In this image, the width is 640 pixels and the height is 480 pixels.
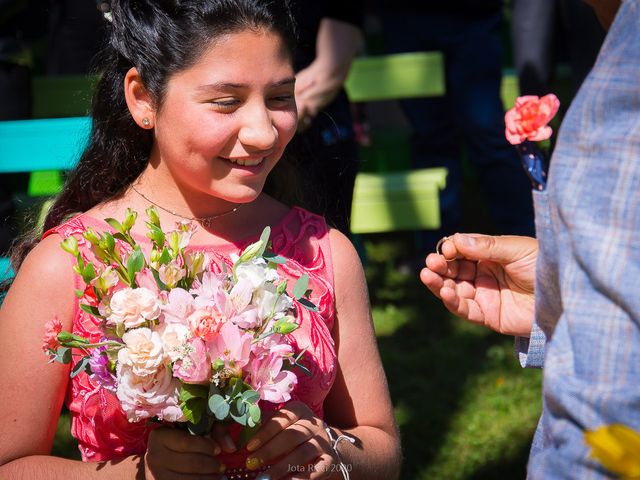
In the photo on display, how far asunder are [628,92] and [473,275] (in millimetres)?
958

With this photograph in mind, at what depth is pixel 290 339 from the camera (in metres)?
2.17

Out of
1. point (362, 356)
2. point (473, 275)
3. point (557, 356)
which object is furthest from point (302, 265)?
point (557, 356)

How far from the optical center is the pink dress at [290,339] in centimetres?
212

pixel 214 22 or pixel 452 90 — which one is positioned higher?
pixel 214 22

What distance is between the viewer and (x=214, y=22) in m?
2.17

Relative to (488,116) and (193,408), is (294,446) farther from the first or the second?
(488,116)

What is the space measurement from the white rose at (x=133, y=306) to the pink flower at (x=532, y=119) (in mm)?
694

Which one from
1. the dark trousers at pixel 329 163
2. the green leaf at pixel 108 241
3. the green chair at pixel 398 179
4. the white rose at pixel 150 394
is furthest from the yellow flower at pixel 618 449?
the green chair at pixel 398 179

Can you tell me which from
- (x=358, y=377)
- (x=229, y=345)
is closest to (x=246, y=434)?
(x=229, y=345)

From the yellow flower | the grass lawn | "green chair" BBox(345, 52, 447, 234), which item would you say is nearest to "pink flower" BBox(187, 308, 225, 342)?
the yellow flower

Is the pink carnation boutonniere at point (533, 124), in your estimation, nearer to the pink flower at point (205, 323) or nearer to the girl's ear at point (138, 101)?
the pink flower at point (205, 323)

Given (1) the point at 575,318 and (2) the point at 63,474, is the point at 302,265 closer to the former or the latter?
(2) the point at 63,474

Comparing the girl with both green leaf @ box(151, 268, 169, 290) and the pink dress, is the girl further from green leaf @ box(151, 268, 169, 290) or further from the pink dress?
green leaf @ box(151, 268, 169, 290)

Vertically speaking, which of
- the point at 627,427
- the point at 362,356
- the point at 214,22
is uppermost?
the point at 214,22
